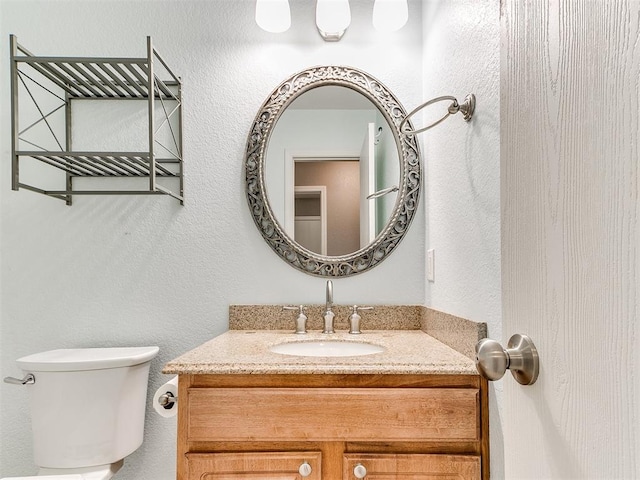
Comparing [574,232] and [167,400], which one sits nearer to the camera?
[574,232]

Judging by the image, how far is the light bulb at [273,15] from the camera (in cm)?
151

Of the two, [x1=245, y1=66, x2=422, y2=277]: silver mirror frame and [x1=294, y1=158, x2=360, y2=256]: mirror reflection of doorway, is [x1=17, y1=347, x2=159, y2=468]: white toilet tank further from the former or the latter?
[x1=294, y1=158, x2=360, y2=256]: mirror reflection of doorway

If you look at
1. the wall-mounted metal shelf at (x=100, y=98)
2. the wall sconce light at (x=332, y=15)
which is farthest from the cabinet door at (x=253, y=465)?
the wall sconce light at (x=332, y=15)

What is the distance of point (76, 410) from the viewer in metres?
1.32

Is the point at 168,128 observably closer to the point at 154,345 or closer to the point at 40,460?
the point at 154,345

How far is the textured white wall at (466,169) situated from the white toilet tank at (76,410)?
1.15 meters

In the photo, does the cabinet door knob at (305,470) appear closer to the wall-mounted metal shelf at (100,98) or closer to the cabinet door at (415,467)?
the cabinet door at (415,467)

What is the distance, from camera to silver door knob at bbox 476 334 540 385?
0.51 meters

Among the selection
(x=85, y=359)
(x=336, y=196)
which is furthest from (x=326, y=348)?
(x=85, y=359)

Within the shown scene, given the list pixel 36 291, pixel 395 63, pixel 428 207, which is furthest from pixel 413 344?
pixel 36 291

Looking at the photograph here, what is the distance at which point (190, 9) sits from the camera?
1.62 meters

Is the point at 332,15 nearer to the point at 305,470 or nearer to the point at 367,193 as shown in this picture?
the point at 367,193

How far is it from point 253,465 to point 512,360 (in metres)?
0.75

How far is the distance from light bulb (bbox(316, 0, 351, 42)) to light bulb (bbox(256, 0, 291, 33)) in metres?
0.12
